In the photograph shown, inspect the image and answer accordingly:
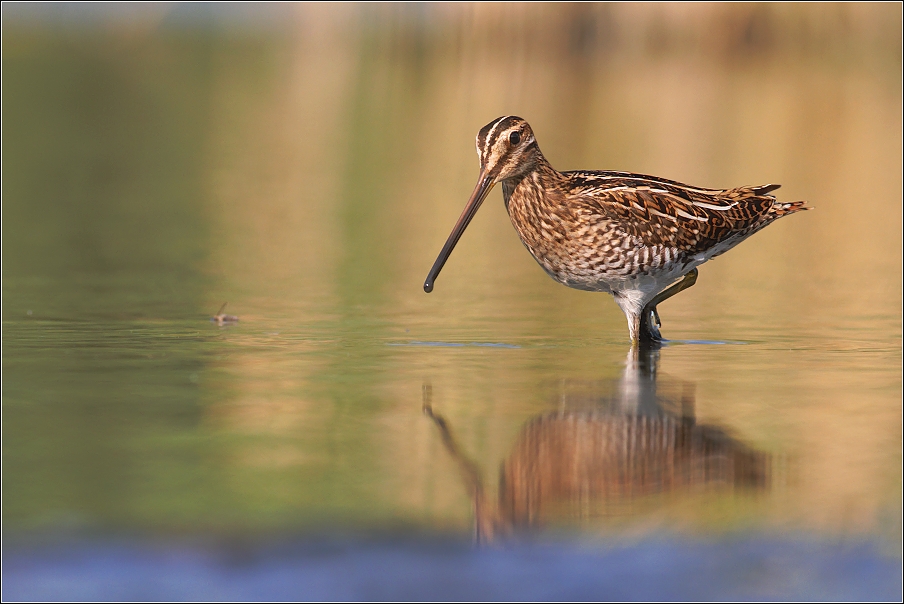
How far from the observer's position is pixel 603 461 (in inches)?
202

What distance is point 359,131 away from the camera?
21469 mm

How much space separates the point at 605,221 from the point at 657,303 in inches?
27.5

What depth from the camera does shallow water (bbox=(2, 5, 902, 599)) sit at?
4.55m

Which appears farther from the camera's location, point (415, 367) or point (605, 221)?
point (605, 221)

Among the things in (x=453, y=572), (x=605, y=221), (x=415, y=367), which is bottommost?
(x=453, y=572)

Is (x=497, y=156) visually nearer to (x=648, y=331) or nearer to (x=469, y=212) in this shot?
(x=469, y=212)

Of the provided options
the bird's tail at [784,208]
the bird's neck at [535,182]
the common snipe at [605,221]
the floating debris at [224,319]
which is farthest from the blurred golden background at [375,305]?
the bird's neck at [535,182]

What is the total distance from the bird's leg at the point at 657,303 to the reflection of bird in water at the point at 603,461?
58.1 inches

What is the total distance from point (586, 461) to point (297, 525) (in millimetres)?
1121

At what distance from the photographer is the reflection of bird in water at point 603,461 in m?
4.67

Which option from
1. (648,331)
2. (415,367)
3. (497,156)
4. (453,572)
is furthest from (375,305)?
(453,572)

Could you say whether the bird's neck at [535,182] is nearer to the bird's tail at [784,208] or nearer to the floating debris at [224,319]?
the bird's tail at [784,208]

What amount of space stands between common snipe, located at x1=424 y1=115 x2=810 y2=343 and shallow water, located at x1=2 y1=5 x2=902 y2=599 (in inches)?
14.9

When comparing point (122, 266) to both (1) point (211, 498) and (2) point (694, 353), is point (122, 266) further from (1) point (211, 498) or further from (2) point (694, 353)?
(1) point (211, 498)
